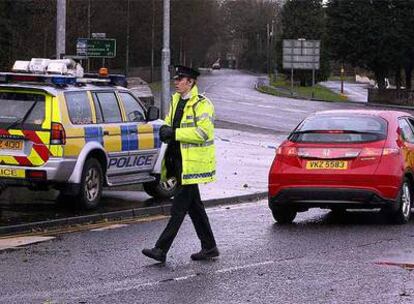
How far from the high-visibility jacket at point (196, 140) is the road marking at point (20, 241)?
2338mm

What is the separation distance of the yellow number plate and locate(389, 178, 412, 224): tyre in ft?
16.8

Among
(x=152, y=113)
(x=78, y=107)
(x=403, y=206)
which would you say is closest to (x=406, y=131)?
(x=403, y=206)

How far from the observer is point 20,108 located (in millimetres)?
11172

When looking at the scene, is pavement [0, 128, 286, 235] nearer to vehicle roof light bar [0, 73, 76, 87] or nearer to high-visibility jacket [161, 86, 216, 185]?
vehicle roof light bar [0, 73, 76, 87]

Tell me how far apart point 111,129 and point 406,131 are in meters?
4.38

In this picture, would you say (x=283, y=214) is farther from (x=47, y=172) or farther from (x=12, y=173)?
(x=12, y=173)

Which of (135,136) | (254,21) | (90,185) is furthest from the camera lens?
(254,21)

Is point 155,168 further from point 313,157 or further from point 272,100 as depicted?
point 272,100

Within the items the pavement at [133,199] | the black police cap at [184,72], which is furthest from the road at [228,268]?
the black police cap at [184,72]

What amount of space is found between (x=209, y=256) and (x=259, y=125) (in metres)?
26.4

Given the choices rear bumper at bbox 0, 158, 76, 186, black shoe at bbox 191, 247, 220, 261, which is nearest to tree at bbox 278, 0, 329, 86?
rear bumper at bbox 0, 158, 76, 186

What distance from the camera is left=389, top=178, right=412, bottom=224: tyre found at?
1077 cm

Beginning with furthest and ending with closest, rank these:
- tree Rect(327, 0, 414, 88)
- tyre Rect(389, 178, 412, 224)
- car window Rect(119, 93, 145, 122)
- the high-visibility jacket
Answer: tree Rect(327, 0, 414, 88)
car window Rect(119, 93, 145, 122)
tyre Rect(389, 178, 412, 224)
the high-visibility jacket

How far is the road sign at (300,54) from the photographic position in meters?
61.8
